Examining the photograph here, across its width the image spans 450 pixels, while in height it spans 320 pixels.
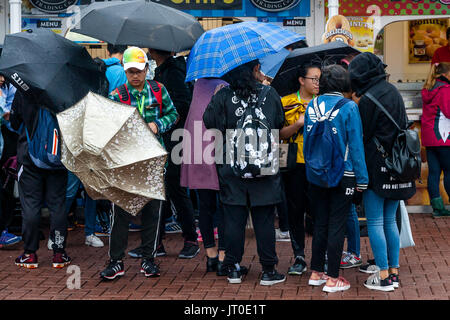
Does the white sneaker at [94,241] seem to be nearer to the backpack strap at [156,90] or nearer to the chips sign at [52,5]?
the backpack strap at [156,90]

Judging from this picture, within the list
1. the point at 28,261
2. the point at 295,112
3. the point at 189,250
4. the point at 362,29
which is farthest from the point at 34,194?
the point at 362,29

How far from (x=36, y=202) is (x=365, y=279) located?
3071mm

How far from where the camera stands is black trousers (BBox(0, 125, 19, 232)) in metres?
8.33

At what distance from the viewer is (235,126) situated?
20.6 ft

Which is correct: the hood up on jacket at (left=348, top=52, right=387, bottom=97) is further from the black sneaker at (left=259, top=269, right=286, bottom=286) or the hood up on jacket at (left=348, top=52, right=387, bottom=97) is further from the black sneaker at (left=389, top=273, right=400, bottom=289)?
the black sneaker at (left=259, top=269, right=286, bottom=286)

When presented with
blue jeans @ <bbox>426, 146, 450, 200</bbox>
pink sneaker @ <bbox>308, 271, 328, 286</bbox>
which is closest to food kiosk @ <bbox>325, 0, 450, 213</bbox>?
blue jeans @ <bbox>426, 146, 450, 200</bbox>

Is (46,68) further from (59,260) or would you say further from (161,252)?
(161,252)

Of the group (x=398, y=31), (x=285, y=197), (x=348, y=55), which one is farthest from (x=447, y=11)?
(x=285, y=197)

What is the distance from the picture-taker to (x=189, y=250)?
7.58 metres

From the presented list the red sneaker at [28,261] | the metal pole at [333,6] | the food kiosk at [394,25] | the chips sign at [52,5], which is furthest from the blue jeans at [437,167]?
the chips sign at [52,5]

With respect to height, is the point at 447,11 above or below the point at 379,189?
above

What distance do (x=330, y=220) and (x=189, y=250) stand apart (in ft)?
6.26

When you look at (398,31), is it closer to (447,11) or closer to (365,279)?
(447,11)

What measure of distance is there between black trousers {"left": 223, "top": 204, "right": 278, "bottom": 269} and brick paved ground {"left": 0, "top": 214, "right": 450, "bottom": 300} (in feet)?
0.90
